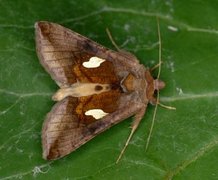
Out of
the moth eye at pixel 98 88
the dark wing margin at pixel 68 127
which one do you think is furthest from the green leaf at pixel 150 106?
the moth eye at pixel 98 88

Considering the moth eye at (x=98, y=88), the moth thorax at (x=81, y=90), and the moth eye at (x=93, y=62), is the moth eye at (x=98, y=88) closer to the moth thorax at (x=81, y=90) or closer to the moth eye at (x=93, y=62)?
the moth thorax at (x=81, y=90)

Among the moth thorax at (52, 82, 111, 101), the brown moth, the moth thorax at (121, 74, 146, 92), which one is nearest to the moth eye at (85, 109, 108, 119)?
the brown moth

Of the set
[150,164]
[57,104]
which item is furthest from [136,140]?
[57,104]

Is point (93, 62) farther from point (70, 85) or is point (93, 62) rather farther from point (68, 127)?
point (68, 127)

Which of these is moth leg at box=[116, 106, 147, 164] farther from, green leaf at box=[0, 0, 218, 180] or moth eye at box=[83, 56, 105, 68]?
moth eye at box=[83, 56, 105, 68]

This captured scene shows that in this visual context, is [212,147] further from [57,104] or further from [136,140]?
[57,104]

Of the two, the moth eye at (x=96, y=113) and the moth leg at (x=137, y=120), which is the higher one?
the moth eye at (x=96, y=113)
